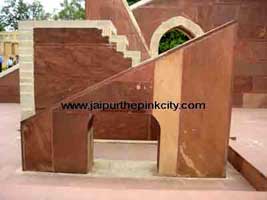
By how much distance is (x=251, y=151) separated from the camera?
3.59 m

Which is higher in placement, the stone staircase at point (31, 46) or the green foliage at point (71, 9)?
the green foliage at point (71, 9)

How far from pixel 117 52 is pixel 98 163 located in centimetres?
180

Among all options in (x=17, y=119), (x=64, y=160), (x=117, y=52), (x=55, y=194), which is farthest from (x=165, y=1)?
(x=55, y=194)

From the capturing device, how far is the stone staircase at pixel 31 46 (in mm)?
4609

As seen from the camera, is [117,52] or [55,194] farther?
[117,52]

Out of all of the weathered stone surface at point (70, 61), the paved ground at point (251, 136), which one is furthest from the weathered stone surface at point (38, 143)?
the paved ground at point (251, 136)

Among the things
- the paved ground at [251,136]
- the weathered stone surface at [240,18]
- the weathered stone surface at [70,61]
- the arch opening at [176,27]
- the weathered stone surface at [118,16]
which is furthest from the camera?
the arch opening at [176,27]

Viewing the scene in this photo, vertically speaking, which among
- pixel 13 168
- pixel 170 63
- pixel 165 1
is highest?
pixel 165 1

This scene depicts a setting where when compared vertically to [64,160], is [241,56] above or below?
above

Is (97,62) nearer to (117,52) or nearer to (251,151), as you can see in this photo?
(117,52)

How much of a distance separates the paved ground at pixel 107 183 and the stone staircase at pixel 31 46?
578 mm

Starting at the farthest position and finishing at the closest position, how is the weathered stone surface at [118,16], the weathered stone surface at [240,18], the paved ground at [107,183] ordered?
the weathered stone surface at [240,18] → the weathered stone surface at [118,16] → the paved ground at [107,183]

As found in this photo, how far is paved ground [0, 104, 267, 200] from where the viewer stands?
1.94 metres

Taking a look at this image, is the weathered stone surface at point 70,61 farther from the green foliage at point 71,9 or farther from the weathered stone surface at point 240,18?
the green foliage at point 71,9
